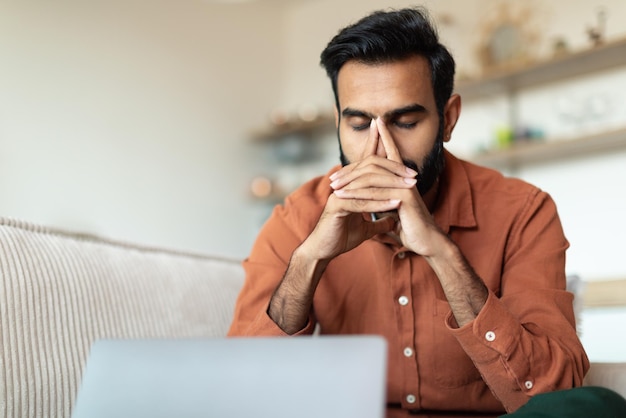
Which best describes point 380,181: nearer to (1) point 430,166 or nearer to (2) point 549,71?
(1) point 430,166

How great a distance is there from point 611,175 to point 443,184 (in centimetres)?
243

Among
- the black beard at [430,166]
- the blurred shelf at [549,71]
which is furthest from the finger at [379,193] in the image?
the blurred shelf at [549,71]

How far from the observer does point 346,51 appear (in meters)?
1.54

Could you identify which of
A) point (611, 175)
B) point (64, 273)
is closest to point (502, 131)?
point (611, 175)

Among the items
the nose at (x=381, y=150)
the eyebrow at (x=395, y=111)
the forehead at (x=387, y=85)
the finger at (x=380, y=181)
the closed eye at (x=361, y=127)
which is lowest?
the finger at (x=380, y=181)

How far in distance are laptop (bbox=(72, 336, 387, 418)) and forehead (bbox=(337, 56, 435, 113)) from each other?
0.74m

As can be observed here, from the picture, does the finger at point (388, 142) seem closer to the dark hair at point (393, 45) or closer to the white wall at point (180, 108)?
the dark hair at point (393, 45)

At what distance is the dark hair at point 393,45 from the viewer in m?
1.50

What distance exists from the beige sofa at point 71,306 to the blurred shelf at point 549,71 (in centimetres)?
267

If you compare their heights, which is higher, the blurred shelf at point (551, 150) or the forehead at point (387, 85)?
the forehead at point (387, 85)

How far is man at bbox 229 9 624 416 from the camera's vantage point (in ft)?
4.03

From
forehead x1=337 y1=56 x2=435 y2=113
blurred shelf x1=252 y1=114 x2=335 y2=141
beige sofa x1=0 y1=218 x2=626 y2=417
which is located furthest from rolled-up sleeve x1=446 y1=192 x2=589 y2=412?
blurred shelf x1=252 y1=114 x2=335 y2=141

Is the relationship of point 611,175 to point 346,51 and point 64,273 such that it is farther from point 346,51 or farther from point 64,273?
point 64,273

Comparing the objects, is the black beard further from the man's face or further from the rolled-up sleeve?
the rolled-up sleeve
